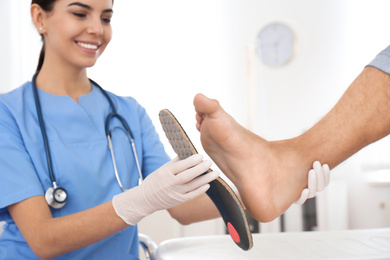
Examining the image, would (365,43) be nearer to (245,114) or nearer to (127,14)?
(245,114)

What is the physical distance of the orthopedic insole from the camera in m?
0.73

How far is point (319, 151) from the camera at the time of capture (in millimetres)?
933

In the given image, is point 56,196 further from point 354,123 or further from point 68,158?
point 354,123

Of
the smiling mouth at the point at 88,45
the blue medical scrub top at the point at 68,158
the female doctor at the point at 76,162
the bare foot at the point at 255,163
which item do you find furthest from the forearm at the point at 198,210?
the smiling mouth at the point at 88,45

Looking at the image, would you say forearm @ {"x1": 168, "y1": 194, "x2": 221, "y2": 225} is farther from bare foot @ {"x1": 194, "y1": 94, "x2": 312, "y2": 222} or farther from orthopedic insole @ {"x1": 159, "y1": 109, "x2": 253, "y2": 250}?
orthopedic insole @ {"x1": 159, "y1": 109, "x2": 253, "y2": 250}

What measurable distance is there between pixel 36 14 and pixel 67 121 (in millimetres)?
291

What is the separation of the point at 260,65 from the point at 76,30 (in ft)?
6.67

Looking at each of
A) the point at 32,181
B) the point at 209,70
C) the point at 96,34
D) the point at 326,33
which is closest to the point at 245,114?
the point at 209,70

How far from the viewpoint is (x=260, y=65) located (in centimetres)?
300

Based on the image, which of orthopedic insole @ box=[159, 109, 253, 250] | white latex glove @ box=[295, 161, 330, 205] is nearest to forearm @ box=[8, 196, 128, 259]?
orthopedic insole @ box=[159, 109, 253, 250]

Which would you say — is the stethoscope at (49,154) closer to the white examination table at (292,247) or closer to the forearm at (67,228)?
the forearm at (67,228)

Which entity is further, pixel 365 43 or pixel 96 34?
pixel 365 43

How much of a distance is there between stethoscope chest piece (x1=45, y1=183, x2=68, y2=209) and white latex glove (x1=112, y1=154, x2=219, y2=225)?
0.15 meters

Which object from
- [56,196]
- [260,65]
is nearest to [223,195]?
[56,196]
